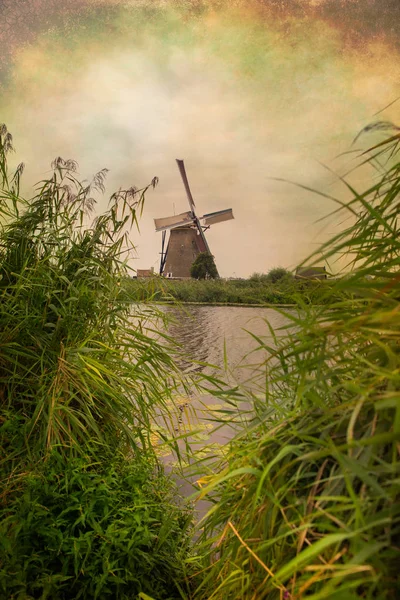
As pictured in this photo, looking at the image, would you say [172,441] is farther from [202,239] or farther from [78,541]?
[202,239]

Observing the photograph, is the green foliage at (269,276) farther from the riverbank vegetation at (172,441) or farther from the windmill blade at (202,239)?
the riverbank vegetation at (172,441)

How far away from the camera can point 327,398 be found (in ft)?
3.15

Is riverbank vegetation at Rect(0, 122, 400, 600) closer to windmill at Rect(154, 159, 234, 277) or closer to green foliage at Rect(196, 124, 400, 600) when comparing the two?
green foliage at Rect(196, 124, 400, 600)

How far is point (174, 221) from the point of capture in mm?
19766

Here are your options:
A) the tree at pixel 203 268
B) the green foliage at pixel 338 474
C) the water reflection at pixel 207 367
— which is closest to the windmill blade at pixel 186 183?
the tree at pixel 203 268

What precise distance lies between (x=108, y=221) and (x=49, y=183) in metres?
0.32

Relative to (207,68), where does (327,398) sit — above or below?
below

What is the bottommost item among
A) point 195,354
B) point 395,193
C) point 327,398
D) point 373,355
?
point 195,354

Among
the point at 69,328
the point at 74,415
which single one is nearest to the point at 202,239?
the point at 69,328

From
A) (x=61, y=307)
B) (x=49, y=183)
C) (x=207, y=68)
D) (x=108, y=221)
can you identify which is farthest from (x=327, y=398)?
(x=207, y=68)

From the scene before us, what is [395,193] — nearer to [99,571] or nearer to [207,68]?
[99,571]

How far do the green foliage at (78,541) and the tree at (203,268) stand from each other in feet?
Answer: 55.6

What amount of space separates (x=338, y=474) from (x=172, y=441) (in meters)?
0.78

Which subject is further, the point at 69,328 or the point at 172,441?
the point at 69,328
